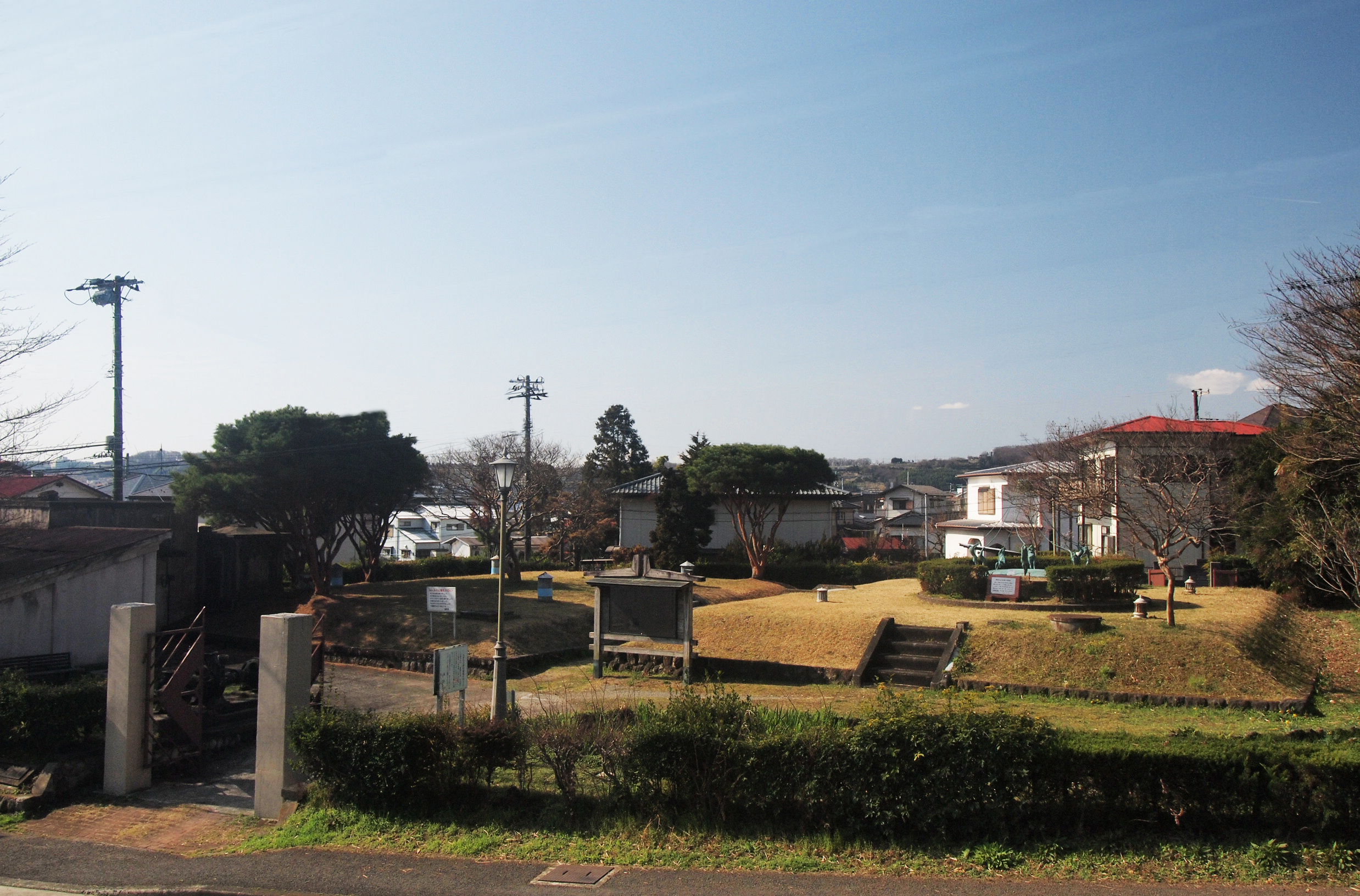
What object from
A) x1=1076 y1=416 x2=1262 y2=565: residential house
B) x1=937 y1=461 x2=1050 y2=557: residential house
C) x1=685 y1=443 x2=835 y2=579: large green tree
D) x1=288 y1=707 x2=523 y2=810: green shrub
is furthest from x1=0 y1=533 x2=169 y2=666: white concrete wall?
x1=937 y1=461 x2=1050 y2=557: residential house

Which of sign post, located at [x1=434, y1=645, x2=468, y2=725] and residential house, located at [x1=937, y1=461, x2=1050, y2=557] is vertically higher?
residential house, located at [x1=937, y1=461, x2=1050, y2=557]

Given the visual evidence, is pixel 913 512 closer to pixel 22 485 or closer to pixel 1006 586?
pixel 1006 586

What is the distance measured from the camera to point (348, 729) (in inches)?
363

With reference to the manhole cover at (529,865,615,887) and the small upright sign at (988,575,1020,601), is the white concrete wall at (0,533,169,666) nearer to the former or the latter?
the manhole cover at (529,865,615,887)

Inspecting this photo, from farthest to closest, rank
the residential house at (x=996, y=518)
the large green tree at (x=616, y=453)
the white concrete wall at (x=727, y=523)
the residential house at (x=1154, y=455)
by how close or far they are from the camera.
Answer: the large green tree at (x=616, y=453)
the residential house at (x=996, y=518)
the white concrete wall at (x=727, y=523)
the residential house at (x=1154, y=455)

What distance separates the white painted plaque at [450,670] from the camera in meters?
10.8

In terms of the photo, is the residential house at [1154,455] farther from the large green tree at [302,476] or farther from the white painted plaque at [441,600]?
the large green tree at [302,476]

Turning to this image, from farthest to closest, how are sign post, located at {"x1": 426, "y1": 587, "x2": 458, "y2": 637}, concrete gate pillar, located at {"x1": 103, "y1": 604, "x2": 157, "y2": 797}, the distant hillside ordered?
the distant hillside → sign post, located at {"x1": 426, "y1": 587, "x2": 458, "y2": 637} → concrete gate pillar, located at {"x1": 103, "y1": 604, "x2": 157, "y2": 797}

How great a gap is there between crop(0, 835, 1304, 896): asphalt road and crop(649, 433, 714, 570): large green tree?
26.2m

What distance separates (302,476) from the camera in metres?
25.5

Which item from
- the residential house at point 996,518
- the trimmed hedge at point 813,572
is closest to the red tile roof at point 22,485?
the trimmed hedge at point 813,572

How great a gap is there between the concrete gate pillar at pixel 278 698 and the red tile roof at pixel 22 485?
23.7m

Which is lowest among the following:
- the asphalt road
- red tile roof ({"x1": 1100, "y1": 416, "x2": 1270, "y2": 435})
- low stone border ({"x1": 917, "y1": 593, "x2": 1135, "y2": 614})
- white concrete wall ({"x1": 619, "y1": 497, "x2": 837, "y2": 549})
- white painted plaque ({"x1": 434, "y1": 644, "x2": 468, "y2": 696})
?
the asphalt road

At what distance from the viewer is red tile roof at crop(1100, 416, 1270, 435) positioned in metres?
30.1
